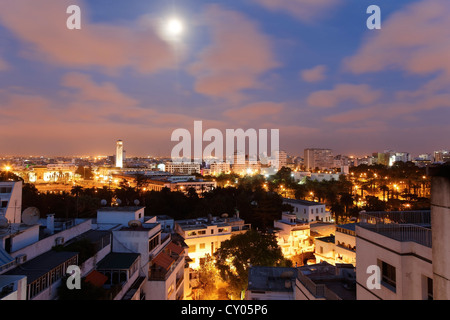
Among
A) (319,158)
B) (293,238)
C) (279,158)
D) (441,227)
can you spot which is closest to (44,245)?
(441,227)

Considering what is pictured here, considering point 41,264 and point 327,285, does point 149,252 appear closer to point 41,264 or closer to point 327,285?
point 41,264

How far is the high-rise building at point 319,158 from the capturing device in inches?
4808

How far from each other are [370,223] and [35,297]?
8.60 meters

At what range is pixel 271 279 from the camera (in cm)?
1161

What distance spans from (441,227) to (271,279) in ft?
27.7

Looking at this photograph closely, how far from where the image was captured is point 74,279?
8.36 meters

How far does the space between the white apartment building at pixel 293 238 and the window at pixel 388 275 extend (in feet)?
57.1

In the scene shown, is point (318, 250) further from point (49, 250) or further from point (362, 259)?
point (49, 250)

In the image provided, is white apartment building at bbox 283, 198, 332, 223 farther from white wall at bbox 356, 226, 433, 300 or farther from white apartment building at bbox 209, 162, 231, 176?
white apartment building at bbox 209, 162, 231, 176

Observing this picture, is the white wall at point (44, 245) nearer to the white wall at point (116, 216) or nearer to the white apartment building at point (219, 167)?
the white wall at point (116, 216)

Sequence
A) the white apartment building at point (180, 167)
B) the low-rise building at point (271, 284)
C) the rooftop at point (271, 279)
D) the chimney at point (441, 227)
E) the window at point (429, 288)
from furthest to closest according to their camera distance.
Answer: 1. the white apartment building at point (180, 167)
2. the rooftop at point (271, 279)
3. the low-rise building at point (271, 284)
4. the window at point (429, 288)
5. the chimney at point (441, 227)

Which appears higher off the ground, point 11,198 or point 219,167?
point 219,167

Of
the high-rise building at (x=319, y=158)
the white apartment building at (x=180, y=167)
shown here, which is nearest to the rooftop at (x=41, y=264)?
the white apartment building at (x=180, y=167)

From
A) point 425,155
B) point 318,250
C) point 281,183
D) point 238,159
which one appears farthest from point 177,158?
point 318,250
